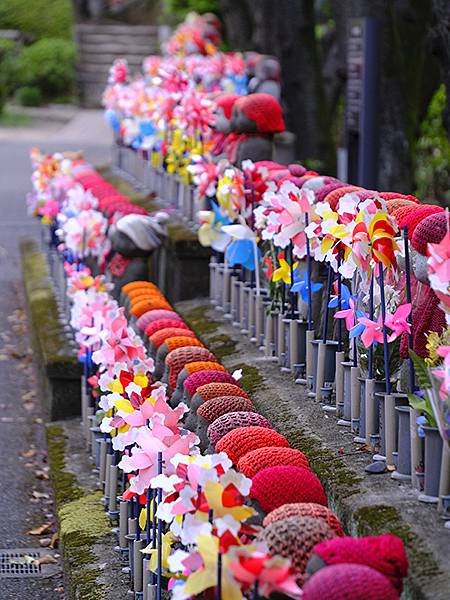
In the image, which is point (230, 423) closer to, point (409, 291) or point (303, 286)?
point (409, 291)

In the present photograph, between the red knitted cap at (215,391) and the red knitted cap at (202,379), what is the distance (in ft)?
0.31

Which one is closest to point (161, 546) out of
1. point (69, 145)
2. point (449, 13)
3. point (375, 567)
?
point (375, 567)

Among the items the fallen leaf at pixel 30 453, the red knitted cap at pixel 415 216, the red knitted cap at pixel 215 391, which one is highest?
the red knitted cap at pixel 415 216

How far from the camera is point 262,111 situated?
7.49 metres

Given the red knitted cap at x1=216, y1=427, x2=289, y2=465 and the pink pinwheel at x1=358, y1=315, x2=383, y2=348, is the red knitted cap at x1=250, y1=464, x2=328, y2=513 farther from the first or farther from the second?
the pink pinwheel at x1=358, y1=315, x2=383, y2=348

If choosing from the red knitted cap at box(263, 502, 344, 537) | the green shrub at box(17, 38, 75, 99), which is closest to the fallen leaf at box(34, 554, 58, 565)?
the red knitted cap at box(263, 502, 344, 537)

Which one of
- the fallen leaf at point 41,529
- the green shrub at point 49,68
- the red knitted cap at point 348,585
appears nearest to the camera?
the red knitted cap at point 348,585

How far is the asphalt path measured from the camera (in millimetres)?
6082

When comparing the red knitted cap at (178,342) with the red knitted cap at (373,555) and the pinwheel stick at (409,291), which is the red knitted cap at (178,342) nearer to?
Answer: the pinwheel stick at (409,291)

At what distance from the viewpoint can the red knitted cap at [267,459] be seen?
3.79 meters

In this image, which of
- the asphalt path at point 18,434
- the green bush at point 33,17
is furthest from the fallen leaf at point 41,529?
the green bush at point 33,17

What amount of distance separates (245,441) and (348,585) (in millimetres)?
1013

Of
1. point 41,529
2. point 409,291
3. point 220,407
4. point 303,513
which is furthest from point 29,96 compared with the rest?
point 303,513

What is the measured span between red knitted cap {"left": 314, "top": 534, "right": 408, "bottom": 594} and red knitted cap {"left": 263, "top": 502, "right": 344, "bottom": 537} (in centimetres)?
26
